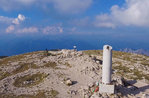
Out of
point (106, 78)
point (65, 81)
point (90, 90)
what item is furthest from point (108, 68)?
point (65, 81)

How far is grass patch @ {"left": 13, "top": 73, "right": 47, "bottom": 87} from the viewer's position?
96.8 feet

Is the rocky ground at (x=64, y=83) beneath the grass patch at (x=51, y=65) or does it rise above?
beneath

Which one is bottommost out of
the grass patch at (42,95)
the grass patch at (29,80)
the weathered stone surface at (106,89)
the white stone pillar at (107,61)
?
the grass patch at (42,95)

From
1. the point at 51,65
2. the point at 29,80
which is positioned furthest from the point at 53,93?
the point at 51,65

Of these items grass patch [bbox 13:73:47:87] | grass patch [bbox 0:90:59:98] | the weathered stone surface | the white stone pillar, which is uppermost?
the white stone pillar

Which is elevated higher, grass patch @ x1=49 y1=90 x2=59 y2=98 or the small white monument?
the small white monument

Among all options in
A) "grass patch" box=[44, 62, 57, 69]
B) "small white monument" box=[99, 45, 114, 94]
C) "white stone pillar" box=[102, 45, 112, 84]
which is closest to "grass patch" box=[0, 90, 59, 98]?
"small white monument" box=[99, 45, 114, 94]

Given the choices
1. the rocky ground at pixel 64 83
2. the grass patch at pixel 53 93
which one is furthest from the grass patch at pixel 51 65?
the grass patch at pixel 53 93

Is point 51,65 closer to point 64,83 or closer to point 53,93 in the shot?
point 64,83

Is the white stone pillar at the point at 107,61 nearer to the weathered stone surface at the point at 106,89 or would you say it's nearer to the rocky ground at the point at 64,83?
the weathered stone surface at the point at 106,89

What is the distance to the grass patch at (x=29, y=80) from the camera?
2951 centimetres

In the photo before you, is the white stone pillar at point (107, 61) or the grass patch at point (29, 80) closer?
the white stone pillar at point (107, 61)

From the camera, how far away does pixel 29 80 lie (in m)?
31.8

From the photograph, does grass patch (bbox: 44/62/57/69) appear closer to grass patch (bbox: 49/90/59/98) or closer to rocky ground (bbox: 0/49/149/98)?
rocky ground (bbox: 0/49/149/98)
